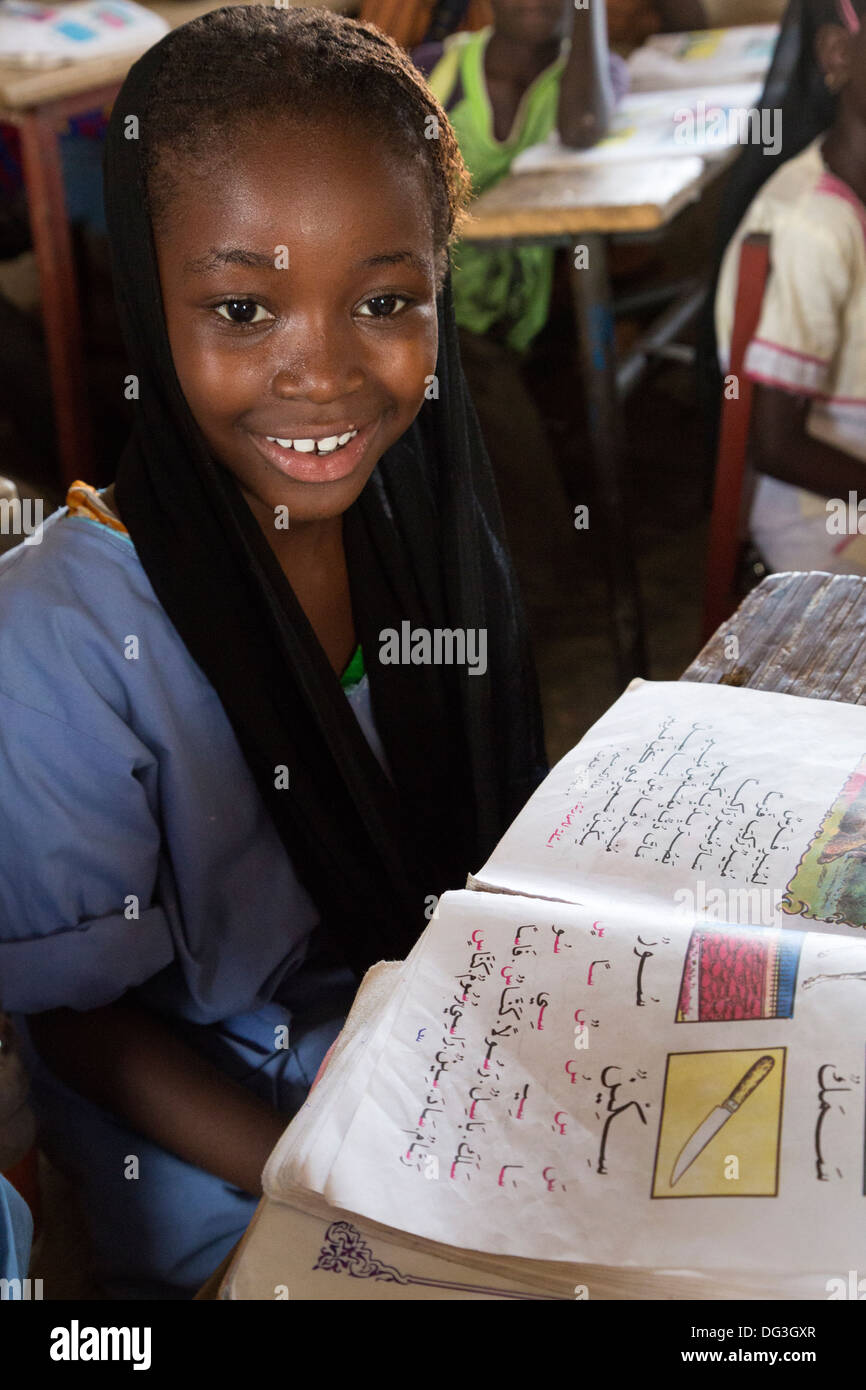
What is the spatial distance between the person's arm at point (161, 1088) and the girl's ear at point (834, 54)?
1597 mm

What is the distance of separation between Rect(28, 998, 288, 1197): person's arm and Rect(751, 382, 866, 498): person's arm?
1.16 m

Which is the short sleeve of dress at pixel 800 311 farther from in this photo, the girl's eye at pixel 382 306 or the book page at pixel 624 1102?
the book page at pixel 624 1102

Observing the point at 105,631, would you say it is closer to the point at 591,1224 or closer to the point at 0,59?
the point at 591,1224

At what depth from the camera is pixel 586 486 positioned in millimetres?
2977

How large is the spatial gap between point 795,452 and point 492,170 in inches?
47.7

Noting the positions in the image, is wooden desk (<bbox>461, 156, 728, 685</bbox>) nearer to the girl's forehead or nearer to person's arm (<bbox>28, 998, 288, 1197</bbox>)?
the girl's forehead

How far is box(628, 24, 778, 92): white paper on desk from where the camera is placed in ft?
8.69

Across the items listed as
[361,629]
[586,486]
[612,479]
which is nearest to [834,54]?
[612,479]

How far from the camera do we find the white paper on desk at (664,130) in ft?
7.33

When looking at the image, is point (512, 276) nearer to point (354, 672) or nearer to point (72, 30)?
point (72, 30)

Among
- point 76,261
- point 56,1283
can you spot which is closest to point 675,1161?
point 56,1283

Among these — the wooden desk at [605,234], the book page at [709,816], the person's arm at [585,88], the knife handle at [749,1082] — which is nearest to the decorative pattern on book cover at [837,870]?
the book page at [709,816]

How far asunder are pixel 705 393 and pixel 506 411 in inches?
22.0

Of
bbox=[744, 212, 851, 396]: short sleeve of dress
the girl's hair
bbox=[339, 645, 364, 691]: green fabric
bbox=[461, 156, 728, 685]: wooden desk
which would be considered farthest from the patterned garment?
the girl's hair
